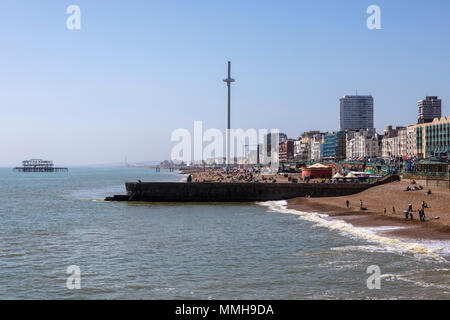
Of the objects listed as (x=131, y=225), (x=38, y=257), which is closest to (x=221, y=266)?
(x=38, y=257)

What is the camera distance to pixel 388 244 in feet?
117

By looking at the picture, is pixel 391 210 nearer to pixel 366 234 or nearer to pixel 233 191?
pixel 366 234

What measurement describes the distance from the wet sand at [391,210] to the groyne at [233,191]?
9.00 feet

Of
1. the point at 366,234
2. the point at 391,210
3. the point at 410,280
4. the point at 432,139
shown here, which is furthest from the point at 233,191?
the point at 432,139

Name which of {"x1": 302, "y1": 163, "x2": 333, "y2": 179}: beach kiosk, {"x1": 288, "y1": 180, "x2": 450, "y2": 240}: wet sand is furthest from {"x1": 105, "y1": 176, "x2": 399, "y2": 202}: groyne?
{"x1": 302, "y1": 163, "x2": 333, "y2": 179}: beach kiosk

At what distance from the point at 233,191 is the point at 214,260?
49062 millimetres

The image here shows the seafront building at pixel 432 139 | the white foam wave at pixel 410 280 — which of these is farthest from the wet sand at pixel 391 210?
the seafront building at pixel 432 139

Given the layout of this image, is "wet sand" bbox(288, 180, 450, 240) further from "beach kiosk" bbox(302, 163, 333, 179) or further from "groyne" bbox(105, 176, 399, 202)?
"beach kiosk" bbox(302, 163, 333, 179)

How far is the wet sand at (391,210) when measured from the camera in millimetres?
40316

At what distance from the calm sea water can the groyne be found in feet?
81.0

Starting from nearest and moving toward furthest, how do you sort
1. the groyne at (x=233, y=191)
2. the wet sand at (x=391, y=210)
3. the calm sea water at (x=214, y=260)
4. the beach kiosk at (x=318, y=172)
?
1. the calm sea water at (x=214, y=260)
2. the wet sand at (x=391, y=210)
3. the groyne at (x=233, y=191)
4. the beach kiosk at (x=318, y=172)

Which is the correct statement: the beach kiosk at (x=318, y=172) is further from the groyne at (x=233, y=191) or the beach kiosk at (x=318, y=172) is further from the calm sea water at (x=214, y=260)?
the calm sea water at (x=214, y=260)
